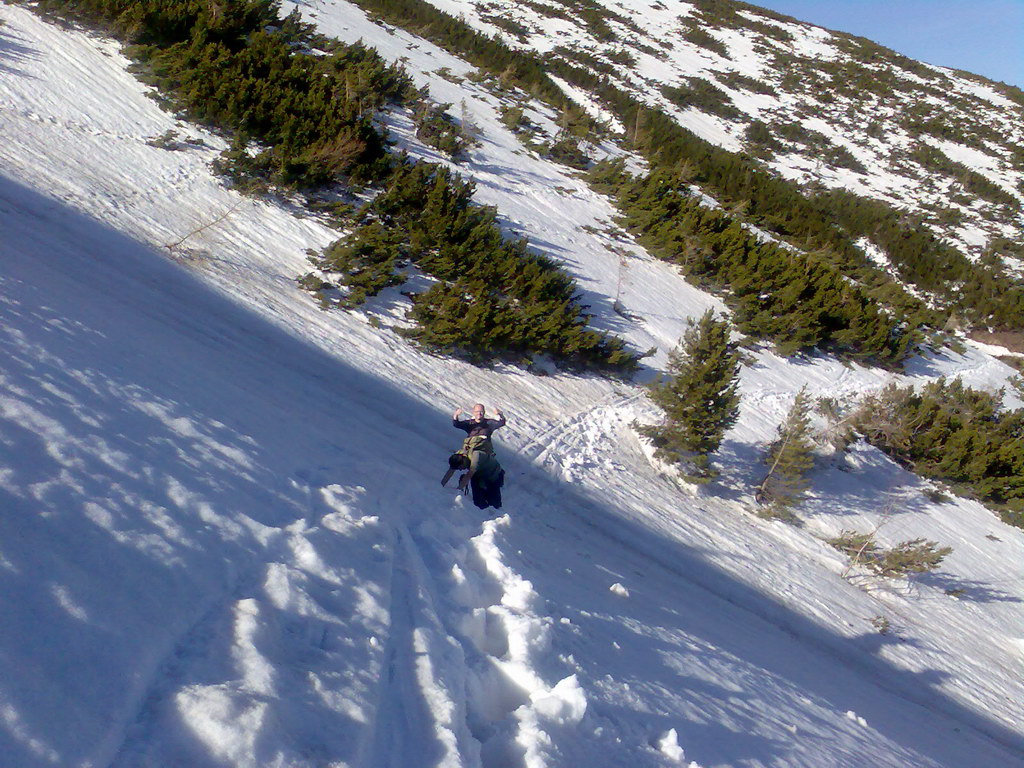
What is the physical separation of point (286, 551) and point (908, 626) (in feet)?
24.9

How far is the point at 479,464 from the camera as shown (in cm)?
535

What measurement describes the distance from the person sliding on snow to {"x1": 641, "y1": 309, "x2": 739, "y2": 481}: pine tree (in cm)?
348

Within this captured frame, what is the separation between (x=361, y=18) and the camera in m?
20.1

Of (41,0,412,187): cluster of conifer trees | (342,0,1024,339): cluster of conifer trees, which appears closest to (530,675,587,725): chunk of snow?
(41,0,412,187): cluster of conifer trees

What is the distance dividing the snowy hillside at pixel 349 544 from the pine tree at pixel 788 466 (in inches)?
13.7

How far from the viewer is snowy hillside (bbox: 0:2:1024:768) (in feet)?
7.50

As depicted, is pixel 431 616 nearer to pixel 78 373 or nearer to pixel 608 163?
pixel 78 373

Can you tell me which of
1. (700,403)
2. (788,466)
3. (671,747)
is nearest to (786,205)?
(788,466)

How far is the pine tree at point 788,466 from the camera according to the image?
8.27m

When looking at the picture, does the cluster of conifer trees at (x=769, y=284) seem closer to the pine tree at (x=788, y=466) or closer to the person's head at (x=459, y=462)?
the pine tree at (x=788, y=466)

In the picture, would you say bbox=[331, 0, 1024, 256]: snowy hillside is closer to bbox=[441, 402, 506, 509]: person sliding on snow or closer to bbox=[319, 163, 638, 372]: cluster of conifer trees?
bbox=[319, 163, 638, 372]: cluster of conifer trees

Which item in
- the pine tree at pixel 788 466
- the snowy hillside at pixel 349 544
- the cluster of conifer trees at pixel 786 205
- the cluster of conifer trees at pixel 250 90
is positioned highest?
the cluster of conifer trees at pixel 786 205

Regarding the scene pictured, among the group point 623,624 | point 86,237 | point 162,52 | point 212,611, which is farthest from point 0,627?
point 162,52

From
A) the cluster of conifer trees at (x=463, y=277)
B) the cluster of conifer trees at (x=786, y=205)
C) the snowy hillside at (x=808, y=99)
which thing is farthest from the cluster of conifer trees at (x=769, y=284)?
the snowy hillside at (x=808, y=99)
